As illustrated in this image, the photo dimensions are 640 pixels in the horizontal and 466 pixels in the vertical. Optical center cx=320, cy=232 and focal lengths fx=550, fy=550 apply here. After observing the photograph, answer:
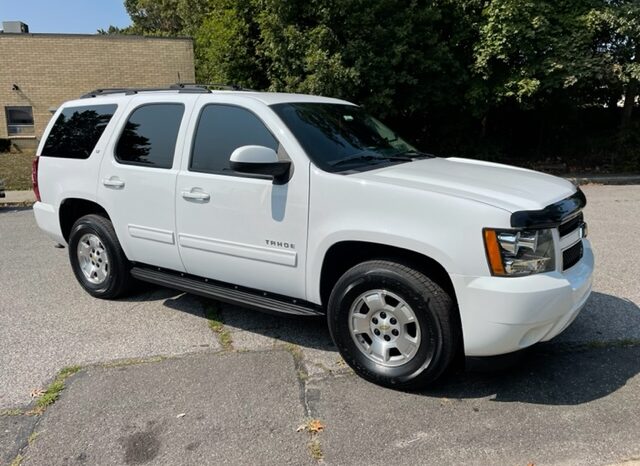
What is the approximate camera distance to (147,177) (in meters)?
4.55

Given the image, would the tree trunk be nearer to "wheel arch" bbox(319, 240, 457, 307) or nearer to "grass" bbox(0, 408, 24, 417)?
"wheel arch" bbox(319, 240, 457, 307)

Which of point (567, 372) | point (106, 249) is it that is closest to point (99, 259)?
point (106, 249)

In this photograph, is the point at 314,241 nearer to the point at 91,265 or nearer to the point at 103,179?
the point at 103,179

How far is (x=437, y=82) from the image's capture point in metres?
13.3

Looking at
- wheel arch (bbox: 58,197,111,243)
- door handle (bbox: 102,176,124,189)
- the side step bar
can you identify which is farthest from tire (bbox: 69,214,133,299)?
door handle (bbox: 102,176,124,189)

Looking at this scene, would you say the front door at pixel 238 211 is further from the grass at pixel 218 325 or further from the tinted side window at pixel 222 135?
the grass at pixel 218 325

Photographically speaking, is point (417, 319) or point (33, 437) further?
point (417, 319)

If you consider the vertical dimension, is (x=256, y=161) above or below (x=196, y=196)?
above

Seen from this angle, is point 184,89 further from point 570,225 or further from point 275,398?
point 570,225

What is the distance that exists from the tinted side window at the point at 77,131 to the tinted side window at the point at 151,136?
1.23 ft

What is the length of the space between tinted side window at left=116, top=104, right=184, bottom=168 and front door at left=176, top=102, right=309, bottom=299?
10.3 inches

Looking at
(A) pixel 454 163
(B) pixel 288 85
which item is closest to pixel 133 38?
(B) pixel 288 85

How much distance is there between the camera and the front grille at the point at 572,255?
340 centimetres

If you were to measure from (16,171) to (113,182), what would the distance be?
13.5 meters
